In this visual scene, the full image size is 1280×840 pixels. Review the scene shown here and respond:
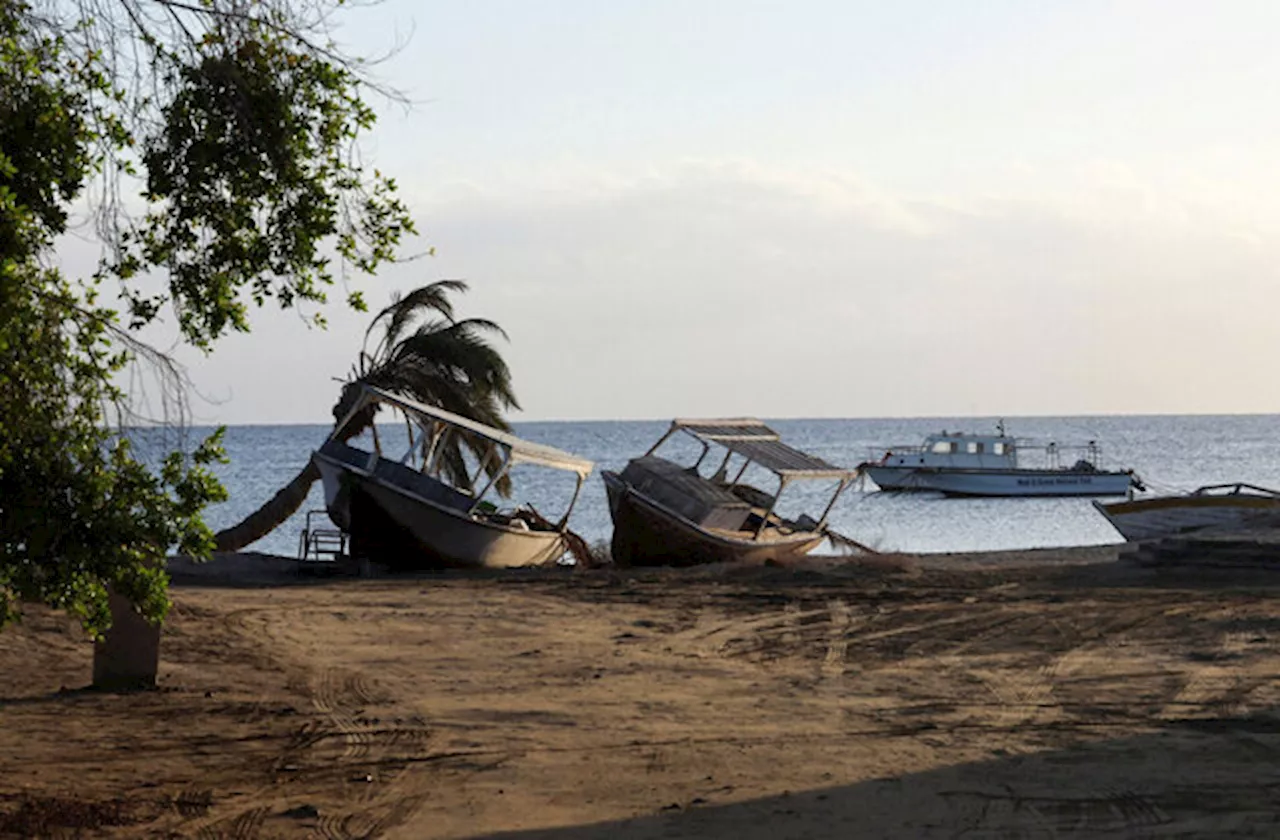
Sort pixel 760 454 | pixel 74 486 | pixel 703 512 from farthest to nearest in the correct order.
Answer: pixel 760 454 < pixel 703 512 < pixel 74 486

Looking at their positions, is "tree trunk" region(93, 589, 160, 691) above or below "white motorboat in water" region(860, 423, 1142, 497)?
below

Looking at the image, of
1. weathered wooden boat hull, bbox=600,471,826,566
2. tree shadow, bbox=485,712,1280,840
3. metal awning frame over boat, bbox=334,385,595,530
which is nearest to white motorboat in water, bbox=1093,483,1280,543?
weathered wooden boat hull, bbox=600,471,826,566

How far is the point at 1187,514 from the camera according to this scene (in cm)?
2934

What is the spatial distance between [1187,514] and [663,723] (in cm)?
2105

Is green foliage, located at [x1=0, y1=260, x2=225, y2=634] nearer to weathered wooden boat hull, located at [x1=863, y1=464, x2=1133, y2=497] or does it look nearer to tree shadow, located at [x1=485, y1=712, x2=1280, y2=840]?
tree shadow, located at [x1=485, y1=712, x2=1280, y2=840]

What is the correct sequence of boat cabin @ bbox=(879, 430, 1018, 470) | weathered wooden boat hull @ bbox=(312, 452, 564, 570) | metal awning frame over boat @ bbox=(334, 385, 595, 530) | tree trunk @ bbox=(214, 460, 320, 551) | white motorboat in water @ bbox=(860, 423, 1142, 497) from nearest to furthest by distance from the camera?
weathered wooden boat hull @ bbox=(312, 452, 564, 570)
metal awning frame over boat @ bbox=(334, 385, 595, 530)
tree trunk @ bbox=(214, 460, 320, 551)
white motorboat in water @ bbox=(860, 423, 1142, 497)
boat cabin @ bbox=(879, 430, 1018, 470)

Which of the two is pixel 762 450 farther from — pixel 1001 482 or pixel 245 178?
pixel 1001 482

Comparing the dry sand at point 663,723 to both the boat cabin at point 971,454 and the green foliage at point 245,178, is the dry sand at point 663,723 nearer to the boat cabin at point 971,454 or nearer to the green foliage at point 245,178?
the green foliage at point 245,178

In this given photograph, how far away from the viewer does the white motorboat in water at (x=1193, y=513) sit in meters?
27.8

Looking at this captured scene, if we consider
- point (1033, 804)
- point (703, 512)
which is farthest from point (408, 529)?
point (1033, 804)

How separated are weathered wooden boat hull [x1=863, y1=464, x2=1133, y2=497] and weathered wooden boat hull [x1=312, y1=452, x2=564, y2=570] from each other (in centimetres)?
4526

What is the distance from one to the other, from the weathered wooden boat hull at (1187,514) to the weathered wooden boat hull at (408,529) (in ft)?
39.9

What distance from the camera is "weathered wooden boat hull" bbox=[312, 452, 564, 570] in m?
24.5

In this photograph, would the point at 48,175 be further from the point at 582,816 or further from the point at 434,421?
the point at 434,421
